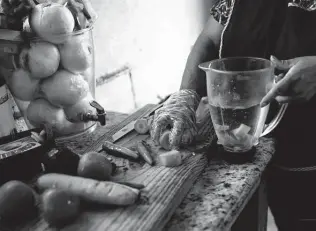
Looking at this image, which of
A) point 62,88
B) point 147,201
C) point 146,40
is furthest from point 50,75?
point 146,40

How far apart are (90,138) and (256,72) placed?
0.48 metres

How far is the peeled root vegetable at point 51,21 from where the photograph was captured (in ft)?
2.70

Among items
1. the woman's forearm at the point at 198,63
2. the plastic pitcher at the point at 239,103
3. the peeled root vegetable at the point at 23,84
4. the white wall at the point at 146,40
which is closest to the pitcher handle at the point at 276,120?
the plastic pitcher at the point at 239,103

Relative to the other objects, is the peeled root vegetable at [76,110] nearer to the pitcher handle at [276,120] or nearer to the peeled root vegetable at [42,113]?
the peeled root vegetable at [42,113]

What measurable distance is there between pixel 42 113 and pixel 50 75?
0.10 metres

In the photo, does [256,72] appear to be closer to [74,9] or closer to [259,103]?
[259,103]

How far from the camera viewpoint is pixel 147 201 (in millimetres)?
637

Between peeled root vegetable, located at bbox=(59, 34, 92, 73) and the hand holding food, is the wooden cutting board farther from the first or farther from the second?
peeled root vegetable, located at bbox=(59, 34, 92, 73)

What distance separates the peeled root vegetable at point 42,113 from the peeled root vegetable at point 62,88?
16mm

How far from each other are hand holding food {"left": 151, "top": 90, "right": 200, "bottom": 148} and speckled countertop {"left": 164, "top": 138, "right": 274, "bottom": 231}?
0.09 metres

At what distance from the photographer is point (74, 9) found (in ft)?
2.95

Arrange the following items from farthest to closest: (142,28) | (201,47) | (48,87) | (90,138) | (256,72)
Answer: (142,28) → (201,47) → (90,138) → (48,87) → (256,72)

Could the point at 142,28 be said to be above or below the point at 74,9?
below

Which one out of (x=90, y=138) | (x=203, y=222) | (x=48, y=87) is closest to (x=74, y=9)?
(x=48, y=87)
